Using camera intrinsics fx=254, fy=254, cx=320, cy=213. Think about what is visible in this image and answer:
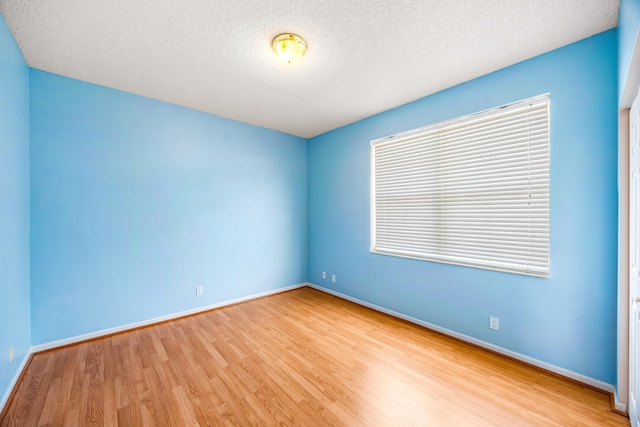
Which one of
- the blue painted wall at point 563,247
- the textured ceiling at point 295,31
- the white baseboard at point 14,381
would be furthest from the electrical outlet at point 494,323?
the white baseboard at point 14,381

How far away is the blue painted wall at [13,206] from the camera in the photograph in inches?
70.1

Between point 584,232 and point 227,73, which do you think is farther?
point 227,73

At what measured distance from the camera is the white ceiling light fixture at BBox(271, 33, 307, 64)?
1981 mm

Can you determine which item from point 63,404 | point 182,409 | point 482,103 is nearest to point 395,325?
point 182,409

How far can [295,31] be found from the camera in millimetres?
1932

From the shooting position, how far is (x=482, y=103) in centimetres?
253

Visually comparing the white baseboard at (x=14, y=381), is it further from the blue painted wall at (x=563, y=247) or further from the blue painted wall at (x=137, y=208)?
the blue painted wall at (x=563, y=247)

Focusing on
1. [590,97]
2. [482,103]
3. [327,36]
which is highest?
[327,36]

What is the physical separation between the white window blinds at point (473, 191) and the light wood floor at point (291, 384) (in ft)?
3.05

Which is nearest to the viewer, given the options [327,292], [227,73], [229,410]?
[229,410]

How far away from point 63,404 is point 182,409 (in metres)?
0.86

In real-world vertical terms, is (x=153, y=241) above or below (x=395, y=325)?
above

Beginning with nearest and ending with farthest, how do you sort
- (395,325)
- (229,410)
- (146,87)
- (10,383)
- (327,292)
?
(229,410)
(10,383)
(146,87)
(395,325)
(327,292)

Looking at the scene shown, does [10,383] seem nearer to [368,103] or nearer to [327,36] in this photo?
[327,36]
